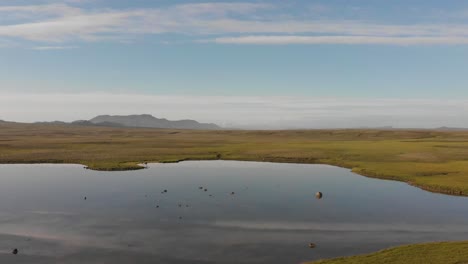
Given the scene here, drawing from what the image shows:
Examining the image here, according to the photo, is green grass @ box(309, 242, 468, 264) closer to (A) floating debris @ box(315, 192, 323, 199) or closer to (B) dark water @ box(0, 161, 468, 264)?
(B) dark water @ box(0, 161, 468, 264)

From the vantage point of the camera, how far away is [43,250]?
31812 mm

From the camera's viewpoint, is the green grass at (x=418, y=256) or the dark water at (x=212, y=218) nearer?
the green grass at (x=418, y=256)

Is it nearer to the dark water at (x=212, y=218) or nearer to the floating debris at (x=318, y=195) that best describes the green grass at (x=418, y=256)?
the dark water at (x=212, y=218)

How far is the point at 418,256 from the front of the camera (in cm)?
2945

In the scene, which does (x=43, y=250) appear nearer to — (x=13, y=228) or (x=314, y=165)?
Result: (x=13, y=228)

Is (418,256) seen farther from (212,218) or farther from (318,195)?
(318,195)

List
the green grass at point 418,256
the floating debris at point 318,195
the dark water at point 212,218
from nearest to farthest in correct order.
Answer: the green grass at point 418,256 < the dark water at point 212,218 < the floating debris at point 318,195

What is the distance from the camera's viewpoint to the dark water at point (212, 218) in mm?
31672

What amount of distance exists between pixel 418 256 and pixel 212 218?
19142mm

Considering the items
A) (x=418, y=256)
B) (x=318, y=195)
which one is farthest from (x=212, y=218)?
(x=418, y=256)

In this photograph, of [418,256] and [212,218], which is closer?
[418,256]

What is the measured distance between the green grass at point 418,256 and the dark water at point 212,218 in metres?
1.93

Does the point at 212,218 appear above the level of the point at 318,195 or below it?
below

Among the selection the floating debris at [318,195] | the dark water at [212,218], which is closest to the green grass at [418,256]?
the dark water at [212,218]
